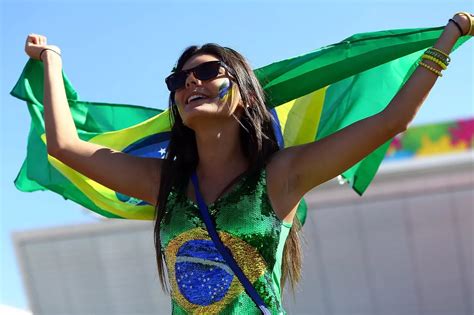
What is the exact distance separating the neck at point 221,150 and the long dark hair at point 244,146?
0.11 ft

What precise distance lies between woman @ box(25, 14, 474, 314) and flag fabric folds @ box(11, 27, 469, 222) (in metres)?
0.50

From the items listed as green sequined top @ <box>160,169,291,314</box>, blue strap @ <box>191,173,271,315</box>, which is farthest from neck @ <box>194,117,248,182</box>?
blue strap @ <box>191,173,271,315</box>

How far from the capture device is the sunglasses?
284cm

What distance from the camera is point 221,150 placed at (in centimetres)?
289

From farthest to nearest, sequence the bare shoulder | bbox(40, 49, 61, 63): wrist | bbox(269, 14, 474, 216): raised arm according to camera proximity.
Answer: bbox(40, 49, 61, 63): wrist
the bare shoulder
bbox(269, 14, 474, 216): raised arm

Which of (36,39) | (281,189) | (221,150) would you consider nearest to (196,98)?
(221,150)

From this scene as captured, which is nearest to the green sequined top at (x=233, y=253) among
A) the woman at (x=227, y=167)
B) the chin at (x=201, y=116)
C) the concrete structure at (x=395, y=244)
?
the woman at (x=227, y=167)

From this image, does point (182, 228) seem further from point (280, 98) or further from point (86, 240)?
point (86, 240)

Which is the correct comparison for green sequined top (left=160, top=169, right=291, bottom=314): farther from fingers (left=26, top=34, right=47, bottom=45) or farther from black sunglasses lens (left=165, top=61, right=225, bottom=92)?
fingers (left=26, top=34, right=47, bottom=45)

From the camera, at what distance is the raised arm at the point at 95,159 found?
9.87 ft

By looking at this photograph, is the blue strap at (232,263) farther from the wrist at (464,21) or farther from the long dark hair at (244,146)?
the wrist at (464,21)

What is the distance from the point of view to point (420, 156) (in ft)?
71.2

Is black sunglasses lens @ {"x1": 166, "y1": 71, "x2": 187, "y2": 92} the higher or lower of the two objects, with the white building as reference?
higher

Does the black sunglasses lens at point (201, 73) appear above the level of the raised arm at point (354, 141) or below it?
above
